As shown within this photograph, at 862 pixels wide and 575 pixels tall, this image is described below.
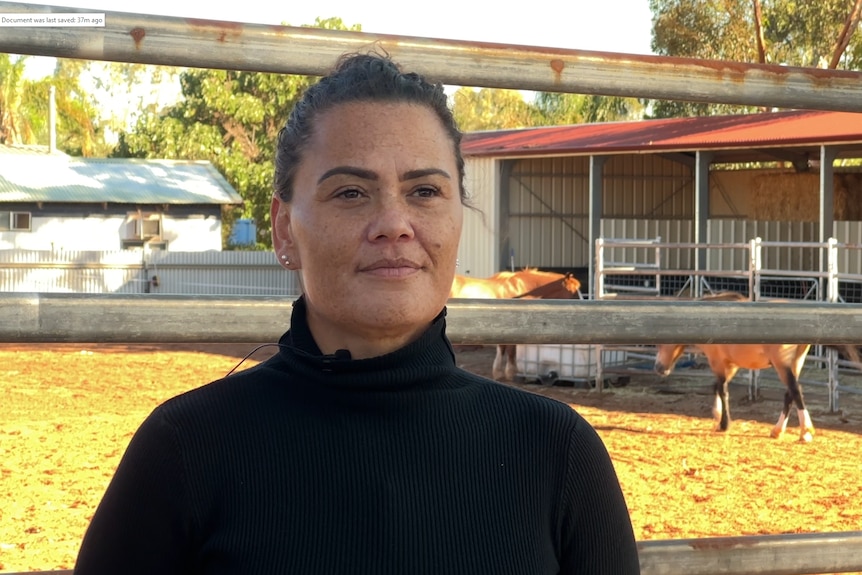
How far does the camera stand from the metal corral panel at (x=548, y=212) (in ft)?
93.2

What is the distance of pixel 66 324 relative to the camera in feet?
4.91

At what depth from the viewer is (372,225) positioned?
1.62m

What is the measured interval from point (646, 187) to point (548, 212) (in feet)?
9.24

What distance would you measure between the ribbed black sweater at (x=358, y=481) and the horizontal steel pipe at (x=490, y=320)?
7cm

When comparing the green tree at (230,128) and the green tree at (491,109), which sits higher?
the green tree at (491,109)

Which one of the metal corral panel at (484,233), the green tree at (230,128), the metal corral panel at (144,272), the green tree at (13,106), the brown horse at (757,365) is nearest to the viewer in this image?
the brown horse at (757,365)

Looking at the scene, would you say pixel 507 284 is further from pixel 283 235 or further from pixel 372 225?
pixel 372 225

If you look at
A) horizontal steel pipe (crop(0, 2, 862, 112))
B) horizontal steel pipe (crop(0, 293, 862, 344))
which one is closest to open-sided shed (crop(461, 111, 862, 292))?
horizontal steel pipe (crop(0, 2, 862, 112))

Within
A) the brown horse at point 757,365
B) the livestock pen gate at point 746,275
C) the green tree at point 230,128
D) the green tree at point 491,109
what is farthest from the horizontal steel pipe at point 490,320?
the green tree at point 491,109

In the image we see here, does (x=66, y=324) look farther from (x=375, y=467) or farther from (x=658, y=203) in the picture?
(x=658, y=203)

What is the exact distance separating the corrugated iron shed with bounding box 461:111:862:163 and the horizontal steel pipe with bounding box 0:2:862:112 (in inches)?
664

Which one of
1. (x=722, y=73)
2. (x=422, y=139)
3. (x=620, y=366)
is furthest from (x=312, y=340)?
(x=620, y=366)

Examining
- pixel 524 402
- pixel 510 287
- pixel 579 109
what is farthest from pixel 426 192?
pixel 579 109

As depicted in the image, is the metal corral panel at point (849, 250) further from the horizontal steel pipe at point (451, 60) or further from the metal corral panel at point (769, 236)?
the horizontal steel pipe at point (451, 60)
